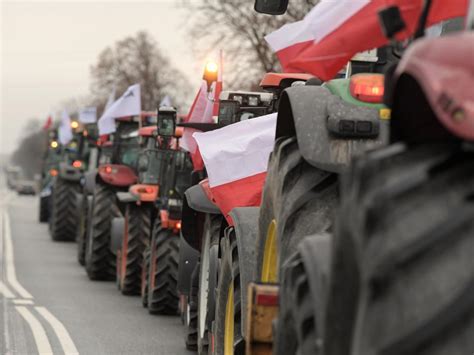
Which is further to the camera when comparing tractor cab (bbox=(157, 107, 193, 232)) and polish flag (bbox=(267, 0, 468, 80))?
tractor cab (bbox=(157, 107, 193, 232))

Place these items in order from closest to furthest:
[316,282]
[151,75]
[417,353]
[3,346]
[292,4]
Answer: [417,353] → [316,282] → [3,346] → [292,4] → [151,75]

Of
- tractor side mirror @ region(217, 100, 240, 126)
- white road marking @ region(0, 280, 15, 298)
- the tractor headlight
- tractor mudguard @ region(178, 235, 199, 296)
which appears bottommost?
white road marking @ region(0, 280, 15, 298)

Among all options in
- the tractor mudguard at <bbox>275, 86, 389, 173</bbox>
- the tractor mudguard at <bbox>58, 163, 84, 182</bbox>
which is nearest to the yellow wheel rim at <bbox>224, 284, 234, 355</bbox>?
the tractor mudguard at <bbox>275, 86, 389, 173</bbox>

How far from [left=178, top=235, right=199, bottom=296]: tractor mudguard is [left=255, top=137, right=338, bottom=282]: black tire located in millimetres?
6383

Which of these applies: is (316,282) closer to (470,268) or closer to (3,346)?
(470,268)

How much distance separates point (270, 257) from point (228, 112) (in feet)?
18.3

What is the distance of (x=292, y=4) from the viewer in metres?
39.0

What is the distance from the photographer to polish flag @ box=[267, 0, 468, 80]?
512 centimetres

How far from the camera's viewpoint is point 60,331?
13359mm

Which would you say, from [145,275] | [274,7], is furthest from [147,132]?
[274,7]

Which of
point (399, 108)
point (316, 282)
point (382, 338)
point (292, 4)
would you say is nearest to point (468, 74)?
point (399, 108)

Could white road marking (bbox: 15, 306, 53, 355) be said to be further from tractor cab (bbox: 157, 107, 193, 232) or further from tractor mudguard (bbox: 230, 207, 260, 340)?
tractor mudguard (bbox: 230, 207, 260, 340)

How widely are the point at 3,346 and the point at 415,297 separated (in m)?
9.50

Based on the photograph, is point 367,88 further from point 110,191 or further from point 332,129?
point 110,191
